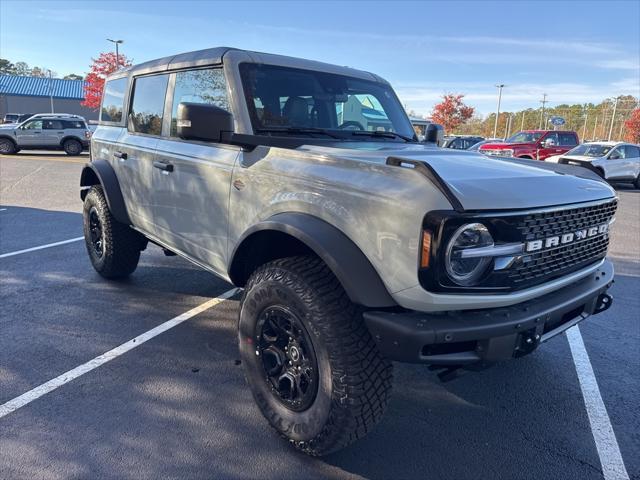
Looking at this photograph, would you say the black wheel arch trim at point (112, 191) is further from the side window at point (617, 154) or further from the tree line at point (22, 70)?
the tree line at point (22, 70)

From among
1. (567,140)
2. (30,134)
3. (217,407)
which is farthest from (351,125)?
(30,134)

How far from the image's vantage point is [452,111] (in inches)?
2047

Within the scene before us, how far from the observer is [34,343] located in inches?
139

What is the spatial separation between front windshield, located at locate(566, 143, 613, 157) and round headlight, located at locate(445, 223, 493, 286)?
57.6ft

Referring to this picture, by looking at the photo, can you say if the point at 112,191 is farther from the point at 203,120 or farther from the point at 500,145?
the point at 500,145

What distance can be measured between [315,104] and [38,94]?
59.0 meters

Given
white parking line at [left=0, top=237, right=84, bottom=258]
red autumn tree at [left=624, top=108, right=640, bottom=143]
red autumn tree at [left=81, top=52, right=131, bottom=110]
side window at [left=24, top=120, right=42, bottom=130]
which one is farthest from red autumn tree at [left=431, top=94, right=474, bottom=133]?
white parking line at [left=0, top=237, right=84, bottom=258]

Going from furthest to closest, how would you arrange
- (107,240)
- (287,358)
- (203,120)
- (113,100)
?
(113,100)
(107,240)
(203,120)
(287,358)

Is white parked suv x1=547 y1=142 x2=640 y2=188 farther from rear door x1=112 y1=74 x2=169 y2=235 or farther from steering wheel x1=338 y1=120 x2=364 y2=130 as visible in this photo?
rear door x1=112 y1=74 x2=169 y2=235

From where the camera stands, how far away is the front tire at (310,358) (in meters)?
2.17

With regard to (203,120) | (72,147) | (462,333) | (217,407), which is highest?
(203,120)

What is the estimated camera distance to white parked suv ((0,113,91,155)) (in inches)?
822

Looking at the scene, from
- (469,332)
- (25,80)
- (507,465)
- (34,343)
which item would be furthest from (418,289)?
(25,80)

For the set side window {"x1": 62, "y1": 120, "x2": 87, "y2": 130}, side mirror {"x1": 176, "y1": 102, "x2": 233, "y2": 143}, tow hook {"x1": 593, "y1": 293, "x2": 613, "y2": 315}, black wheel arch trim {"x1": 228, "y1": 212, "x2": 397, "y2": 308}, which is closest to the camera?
black wheel arch trim {"x1": 228, "y1": 212, "x2": 397, "y2": 308}
